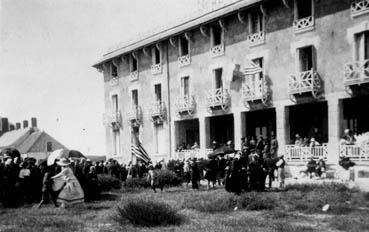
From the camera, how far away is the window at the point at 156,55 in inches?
1139

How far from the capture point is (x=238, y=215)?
33.6 feet

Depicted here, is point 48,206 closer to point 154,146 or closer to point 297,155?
point 297,155

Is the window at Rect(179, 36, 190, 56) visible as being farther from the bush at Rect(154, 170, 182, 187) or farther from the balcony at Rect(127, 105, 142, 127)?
the bush at Rect(154, 170, 182, 187)

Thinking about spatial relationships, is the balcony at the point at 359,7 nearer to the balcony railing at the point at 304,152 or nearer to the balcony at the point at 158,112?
the balcony railing at the point at 304,152

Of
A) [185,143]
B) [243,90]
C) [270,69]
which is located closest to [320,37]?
[270,69]

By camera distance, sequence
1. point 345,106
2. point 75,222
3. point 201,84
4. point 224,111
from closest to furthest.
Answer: point 75,222, point 345,106, point 224,111, point 201,84

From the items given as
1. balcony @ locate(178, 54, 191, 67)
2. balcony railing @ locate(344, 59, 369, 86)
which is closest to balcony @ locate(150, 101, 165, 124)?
balcony @ locate(178, 54, 191, 67)

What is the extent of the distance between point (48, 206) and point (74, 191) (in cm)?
103

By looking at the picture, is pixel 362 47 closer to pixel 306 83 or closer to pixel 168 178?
pixel 306 83

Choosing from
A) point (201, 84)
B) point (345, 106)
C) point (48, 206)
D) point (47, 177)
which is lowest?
point (48, 206)

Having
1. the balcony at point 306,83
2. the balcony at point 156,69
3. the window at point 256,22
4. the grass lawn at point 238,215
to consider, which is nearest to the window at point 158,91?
the balcony at point 156,69

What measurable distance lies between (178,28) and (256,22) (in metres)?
5.58

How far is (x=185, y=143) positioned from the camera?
27.7m

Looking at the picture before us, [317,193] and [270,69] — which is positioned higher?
[270,69]
